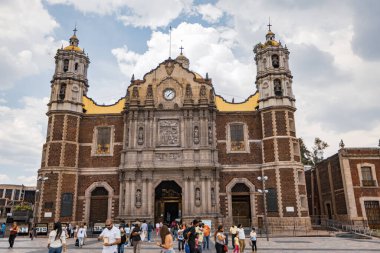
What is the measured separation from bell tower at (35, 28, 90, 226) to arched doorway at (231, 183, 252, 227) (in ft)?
51.6

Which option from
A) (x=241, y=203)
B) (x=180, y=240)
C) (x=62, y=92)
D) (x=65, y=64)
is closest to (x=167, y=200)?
(x=241, y=203)

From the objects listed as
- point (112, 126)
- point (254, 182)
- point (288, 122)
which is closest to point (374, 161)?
point (288, 122)

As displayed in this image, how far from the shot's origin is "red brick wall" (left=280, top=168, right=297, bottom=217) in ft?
103

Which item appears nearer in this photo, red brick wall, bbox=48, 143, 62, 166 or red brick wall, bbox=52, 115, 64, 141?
red brick wall, bbox=48, 143, 62, 166

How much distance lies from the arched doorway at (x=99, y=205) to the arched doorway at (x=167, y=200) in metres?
5.14

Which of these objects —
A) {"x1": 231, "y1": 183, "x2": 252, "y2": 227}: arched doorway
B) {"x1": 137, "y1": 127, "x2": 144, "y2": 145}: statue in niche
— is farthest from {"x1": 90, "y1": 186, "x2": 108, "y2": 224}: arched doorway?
{"x1": 231, "y1": 183, "x2": 252, "y2": 227}: arched doorway

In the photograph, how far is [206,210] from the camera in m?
31.5

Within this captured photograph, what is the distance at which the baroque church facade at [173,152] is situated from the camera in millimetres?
32156

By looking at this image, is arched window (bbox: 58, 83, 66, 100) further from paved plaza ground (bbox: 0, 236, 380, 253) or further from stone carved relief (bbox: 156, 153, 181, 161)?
paved plaza ground (bbox: 0, 236, 380, 253)

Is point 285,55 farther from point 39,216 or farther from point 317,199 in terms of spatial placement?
point 39,216

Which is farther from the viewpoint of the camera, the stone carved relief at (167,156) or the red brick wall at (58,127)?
the red brick wall at (58,127)

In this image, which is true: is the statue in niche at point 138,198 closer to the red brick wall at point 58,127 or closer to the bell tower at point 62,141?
the bell tower at point 62,141

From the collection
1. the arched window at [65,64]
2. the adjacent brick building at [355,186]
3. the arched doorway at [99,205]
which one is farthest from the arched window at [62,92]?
the adjacent brick building at [355,186]

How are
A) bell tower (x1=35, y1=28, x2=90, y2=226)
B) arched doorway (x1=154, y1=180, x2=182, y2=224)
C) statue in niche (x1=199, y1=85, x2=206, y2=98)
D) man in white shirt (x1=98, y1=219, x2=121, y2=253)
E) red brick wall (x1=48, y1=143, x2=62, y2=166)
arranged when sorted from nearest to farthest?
1. man in white shirt (x1=98, y1=219, x2=121, y2=253)
2. bell tower (x1=35, y1=28, x2=90, y2=226)
3. red brick wall (x1=48, y1=143, x2=62, y2=166)
4. arched doorway (x1=154, y1=180, x2=182, y2=224)
5. statue in niche (x1=199, y1=85, x2=206, y2=98)
